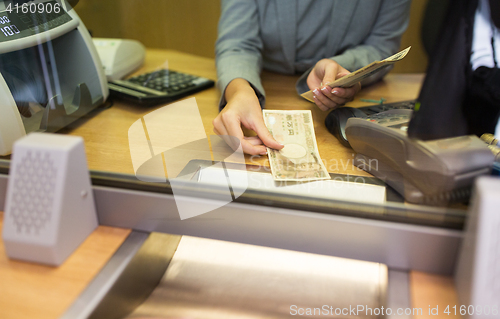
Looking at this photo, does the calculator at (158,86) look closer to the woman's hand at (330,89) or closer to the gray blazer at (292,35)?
the gray blazer at (292,35)

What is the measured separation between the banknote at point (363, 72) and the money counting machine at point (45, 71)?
0.56m

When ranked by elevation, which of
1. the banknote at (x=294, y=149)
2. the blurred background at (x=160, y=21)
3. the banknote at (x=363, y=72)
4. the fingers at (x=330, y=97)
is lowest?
the banknote at (x=294, y=149)

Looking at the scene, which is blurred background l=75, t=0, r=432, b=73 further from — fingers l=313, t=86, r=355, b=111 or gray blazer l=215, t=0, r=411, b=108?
fingers l=313, t=86, r=355, b=111

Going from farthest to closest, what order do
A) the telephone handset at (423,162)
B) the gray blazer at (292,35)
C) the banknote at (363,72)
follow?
the gray blazer at (292,35) < the banknote at (363,72) < the telephone handset at (423,162)

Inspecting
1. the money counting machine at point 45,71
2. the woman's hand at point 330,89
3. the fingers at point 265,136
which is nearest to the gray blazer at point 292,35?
the woman's hand at point 330,89

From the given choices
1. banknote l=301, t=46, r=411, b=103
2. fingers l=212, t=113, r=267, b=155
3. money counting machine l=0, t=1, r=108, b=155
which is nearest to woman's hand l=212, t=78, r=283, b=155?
fingers l=212, t=113, r=267, b=155

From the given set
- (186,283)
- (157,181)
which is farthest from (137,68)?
(186,283)

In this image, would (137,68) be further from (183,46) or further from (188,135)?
(188,135)

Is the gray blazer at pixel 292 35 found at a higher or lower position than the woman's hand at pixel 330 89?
higher

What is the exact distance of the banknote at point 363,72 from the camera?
0.62m

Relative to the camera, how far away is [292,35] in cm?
95

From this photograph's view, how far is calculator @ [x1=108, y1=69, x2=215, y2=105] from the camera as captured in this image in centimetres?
91

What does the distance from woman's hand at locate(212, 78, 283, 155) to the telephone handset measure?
0.21m

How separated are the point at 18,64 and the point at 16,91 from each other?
70mm
